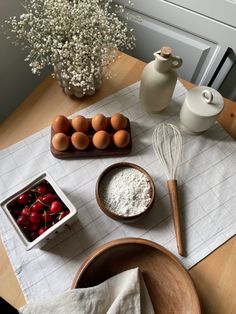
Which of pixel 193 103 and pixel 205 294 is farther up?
pixel 193 103

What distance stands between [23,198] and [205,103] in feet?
1.46

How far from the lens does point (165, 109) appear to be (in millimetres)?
764

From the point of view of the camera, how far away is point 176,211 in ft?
1.99

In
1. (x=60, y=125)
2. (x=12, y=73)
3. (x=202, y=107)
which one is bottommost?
(x=12, y=73)

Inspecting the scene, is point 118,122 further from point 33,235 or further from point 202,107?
point 33,235

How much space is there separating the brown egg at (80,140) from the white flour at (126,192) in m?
0.09

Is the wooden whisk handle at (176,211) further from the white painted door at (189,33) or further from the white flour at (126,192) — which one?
the white painted door at (189,33)

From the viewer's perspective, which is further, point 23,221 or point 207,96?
point 207,96

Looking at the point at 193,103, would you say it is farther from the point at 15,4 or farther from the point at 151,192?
the point at 15,4

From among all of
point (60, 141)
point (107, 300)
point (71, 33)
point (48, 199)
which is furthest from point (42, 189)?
point (71, 33)

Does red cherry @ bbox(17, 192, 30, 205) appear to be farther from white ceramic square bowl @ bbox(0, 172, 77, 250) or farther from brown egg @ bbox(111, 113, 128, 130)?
brown egg @ bbox(111, 113, 128, 130)

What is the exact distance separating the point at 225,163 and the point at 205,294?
1.00 ft

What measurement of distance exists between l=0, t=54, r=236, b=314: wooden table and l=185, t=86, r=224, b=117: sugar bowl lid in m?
0.13

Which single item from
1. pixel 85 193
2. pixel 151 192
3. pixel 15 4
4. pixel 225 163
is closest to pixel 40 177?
pixel 85 193
